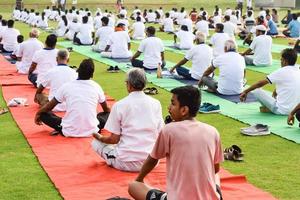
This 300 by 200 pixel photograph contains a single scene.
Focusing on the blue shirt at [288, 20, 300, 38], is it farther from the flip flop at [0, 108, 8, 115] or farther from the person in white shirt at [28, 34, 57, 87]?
the flip flop at [0, 108, 8, 115]

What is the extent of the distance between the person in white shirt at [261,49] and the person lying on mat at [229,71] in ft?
12.6

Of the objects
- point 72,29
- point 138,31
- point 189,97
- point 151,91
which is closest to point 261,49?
point 151,91

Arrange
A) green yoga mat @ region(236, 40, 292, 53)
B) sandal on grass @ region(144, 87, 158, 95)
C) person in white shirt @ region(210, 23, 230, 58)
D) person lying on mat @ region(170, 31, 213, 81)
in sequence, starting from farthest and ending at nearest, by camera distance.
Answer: green yoga mat @ region(236, 40, 292, 53) < person in white shirt @ region(210, 23, 230, 58) < person lying on mat @ region(170, 31, 213, 81) < sandal on grass @ region(144, 87, 158, 95)

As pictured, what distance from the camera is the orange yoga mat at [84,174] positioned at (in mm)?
5453

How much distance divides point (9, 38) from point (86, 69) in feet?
35.8

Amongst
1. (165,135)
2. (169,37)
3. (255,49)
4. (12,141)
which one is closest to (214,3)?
(169,37)

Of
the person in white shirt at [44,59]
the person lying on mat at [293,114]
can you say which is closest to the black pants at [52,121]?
the person lying on mat at [293,114]

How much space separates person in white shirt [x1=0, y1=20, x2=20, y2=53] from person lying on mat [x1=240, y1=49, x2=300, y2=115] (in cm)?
993

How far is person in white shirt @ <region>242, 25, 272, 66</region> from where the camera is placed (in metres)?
14.2

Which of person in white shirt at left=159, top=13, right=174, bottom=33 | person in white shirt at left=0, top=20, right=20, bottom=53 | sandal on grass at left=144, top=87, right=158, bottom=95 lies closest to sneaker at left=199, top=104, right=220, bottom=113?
sandal on grass at left=144, top=87, right=158, bottom=95

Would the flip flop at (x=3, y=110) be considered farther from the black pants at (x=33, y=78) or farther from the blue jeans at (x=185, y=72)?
the blue jeans at (x=185, y=72)

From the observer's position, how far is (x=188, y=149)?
3.89m

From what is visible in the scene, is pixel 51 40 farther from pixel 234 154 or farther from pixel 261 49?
pixel 261 49

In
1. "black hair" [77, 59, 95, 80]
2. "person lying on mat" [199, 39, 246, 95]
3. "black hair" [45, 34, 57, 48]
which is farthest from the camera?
"person lying on mat" [199, 39, 246, 95]
